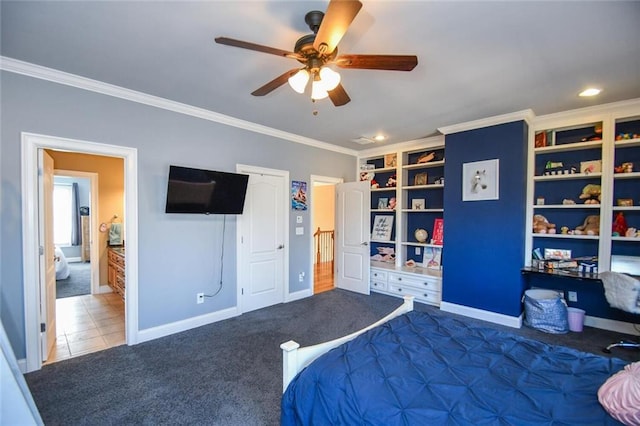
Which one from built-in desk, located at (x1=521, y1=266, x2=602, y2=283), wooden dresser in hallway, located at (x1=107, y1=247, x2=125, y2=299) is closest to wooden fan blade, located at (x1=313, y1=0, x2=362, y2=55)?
built-in desk, located at (x1=521, y1=266, x2=602, y2=283)

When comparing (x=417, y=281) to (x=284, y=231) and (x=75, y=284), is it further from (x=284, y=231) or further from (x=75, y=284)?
(x=75, y=284)

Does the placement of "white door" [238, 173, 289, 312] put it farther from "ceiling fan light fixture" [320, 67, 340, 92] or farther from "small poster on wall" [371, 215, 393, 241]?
"ceiling fan light fixture" [320, 67, 340, 92]

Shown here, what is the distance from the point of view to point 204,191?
338cm

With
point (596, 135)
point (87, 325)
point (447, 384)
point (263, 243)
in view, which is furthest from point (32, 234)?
point (596, 135)

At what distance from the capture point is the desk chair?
8.96ft

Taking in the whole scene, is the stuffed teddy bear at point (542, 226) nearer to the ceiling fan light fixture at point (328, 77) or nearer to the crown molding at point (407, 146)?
the crown molding at point (407, 146)

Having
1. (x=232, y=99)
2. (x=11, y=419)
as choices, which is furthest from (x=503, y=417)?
(x=232, y=99)

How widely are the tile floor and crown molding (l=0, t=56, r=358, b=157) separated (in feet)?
8.68

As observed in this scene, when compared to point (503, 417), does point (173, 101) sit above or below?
above

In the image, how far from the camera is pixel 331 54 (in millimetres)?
1837

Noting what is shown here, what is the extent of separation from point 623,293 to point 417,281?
229 centimetres

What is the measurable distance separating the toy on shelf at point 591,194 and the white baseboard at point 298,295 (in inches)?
159

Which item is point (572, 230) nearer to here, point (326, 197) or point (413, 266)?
point (413, 266)

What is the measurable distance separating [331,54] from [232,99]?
1.72 metres
